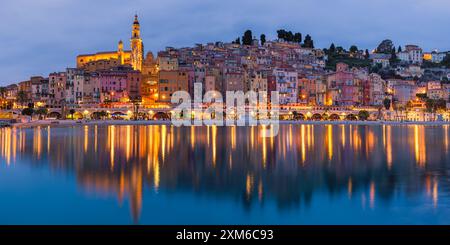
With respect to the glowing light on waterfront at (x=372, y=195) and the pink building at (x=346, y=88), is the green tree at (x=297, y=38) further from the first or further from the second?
the glowing light on waterfront at (x=372, y=195)

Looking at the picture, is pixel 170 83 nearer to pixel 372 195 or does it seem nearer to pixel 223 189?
pixel 223 189

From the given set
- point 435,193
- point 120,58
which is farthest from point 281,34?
point 435,193

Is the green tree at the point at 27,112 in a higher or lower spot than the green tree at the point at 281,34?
lower

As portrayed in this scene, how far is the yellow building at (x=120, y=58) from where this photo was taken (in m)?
100

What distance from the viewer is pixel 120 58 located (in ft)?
345

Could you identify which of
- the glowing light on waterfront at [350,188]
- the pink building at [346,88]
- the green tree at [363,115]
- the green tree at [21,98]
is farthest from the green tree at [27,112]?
the glowing light on waterfront at [350,188]

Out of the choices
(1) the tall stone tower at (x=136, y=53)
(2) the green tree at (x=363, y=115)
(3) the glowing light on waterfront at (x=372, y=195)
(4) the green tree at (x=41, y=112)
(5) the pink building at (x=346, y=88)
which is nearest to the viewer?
(3) the glowing light on waterfront at (x=372, y=195)

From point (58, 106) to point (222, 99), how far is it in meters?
28.3

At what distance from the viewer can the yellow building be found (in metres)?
100

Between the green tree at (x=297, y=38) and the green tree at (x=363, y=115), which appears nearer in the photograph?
the green tree at (x=363, y=115)

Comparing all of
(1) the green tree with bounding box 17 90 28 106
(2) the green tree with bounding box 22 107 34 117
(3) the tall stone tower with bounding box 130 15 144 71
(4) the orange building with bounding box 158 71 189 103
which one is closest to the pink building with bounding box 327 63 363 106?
(4) the orange building with bounding box 158 71 189 103

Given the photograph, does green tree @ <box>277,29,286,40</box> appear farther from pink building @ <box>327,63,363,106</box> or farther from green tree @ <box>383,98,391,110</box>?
green tree @ <box>383,98,391,110</box>

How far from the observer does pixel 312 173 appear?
17016 mm
